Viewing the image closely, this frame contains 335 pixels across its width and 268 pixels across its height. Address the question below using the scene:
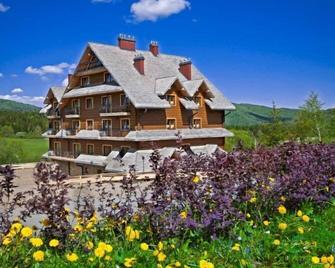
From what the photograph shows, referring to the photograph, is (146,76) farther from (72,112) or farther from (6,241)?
(6,241)

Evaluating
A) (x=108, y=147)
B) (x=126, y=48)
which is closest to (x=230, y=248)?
(x=108, y=147)

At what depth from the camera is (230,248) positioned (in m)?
4.43

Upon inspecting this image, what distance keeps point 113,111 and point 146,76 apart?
350 cm

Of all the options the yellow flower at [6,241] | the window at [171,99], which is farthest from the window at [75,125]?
the yellow flower at [6,241]

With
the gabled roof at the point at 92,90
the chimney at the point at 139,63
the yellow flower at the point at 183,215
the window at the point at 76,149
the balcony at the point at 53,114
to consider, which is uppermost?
the chimney at the point at 139,63

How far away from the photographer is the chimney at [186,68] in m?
31.8

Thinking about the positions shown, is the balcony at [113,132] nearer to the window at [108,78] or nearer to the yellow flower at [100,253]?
the window at [108,78]

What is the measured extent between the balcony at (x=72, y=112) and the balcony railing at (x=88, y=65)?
3.32 metres

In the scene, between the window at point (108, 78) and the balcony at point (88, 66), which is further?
the balcony at point (88, 66)

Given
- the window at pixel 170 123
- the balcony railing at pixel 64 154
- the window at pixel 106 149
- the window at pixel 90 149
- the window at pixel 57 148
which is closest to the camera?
the window at pixel 170 123

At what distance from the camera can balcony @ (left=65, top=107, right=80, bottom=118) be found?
3158cm

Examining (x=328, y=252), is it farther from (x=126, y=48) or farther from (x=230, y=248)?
(x=126, y=48)

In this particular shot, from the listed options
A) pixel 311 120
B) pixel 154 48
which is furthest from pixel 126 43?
pixel 311 120

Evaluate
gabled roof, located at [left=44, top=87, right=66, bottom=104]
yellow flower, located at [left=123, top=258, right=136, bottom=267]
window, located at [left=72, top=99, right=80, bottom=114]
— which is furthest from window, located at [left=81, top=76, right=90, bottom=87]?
yellow flower, located at [left=123, top=258, right=136, bottom=267]
